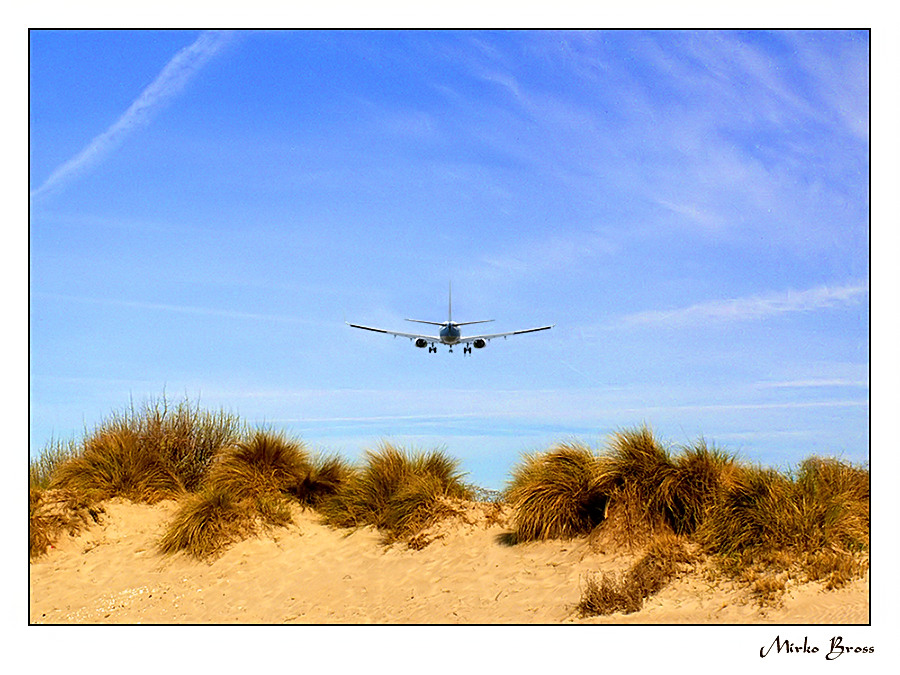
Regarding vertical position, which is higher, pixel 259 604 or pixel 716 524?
pixel 716 524

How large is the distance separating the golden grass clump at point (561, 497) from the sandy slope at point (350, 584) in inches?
11.3

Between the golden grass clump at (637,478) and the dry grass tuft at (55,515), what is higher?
the golden grass clump at (637,478)

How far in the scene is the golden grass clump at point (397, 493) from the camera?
14.2m

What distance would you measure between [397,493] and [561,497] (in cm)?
339

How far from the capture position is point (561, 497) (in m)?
12.4

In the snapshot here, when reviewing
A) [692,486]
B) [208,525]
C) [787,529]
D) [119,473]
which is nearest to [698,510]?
[692,486]

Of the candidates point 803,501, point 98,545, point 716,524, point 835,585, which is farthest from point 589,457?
point 98,545

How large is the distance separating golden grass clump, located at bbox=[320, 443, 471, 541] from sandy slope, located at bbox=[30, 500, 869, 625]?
334 mm

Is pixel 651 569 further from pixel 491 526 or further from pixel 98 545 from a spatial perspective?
pixel 98 545

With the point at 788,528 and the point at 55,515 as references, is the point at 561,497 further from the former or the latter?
the point at 55,515

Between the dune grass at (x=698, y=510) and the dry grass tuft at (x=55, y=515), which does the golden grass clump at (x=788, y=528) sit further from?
the dry grass tuft at (x=55, y=515)

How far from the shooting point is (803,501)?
34.8ft

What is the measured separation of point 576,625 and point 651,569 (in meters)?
1.67

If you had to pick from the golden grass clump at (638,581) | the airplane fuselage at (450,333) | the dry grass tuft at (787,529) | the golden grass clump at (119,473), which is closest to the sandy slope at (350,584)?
the golden grass clump at (638,581)
